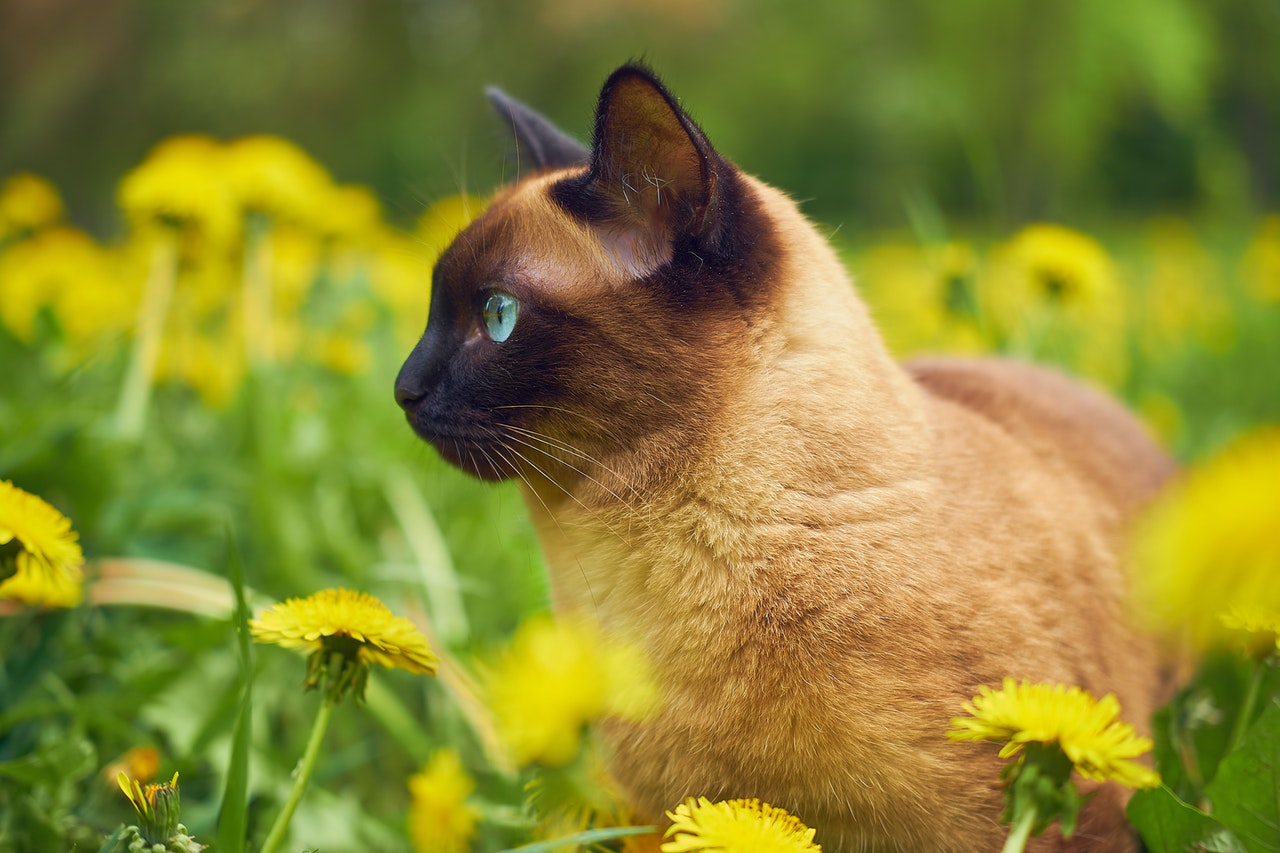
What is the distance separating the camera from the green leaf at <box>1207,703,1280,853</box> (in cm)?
89

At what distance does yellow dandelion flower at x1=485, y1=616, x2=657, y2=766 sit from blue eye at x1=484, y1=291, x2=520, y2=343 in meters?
0.36

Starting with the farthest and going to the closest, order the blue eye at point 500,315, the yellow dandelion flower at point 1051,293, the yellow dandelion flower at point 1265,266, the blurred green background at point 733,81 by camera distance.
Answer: the blurred green background at point 733,81 < the yellow dandelion flower at point 1265,266 < the yellow dandelion flower at point 1051,293 < the blue eye at point 500,315

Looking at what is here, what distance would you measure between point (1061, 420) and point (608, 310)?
0.89 m

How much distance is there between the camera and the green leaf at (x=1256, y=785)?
2.93ft

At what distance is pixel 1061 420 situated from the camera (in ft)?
5.13

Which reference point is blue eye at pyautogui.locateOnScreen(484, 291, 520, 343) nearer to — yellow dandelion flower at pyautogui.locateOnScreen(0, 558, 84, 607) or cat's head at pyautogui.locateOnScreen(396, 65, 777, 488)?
cat's head at pyautogui.locateOnScreen(396, 65, 777, 488)

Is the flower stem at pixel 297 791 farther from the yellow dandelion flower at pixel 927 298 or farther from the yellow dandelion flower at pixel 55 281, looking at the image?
the yellow dandelion flower at pixel 55 281

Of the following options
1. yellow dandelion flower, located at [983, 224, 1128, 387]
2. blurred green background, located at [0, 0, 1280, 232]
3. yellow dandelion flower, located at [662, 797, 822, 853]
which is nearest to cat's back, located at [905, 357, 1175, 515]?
yellow dandelion flower, located at [983, 224, 1128, 387]

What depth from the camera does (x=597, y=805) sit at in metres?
0.95

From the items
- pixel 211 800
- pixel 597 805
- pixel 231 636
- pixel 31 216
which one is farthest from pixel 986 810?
pixel 31 216

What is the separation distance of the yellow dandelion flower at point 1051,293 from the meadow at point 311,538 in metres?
0.01

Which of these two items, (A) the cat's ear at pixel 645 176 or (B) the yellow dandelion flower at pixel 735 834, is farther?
(A) the cat's ear at pixel 645 176

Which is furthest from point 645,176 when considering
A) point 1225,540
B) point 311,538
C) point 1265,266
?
point 1265,266

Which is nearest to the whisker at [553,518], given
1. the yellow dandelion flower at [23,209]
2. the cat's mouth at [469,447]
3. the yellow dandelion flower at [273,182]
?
the cat's mouth at [469,447]
